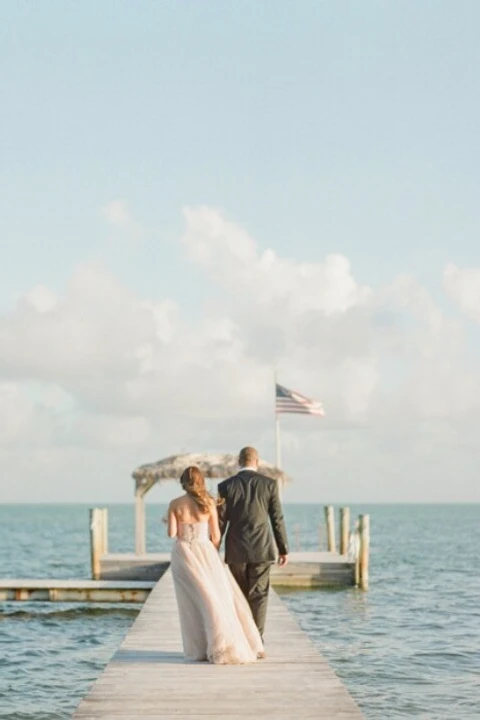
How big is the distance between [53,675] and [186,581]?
6.87 meters

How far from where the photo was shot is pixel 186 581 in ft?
33.8

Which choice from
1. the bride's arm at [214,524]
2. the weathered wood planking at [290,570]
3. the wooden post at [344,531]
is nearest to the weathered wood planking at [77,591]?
the weathered wood planking at [290,570]

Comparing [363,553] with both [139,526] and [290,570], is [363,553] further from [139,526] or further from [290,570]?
[139,526]

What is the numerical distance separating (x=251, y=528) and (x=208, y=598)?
936 millimetres

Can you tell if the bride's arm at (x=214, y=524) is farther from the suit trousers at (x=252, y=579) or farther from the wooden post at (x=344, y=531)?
the wooden post at (x=344, y=531)

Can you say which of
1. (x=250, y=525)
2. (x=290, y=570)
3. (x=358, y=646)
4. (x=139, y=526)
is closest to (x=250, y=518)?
(x=250, y=525)

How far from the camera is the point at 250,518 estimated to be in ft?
35.3

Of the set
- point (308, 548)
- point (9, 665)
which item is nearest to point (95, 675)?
Answer: point (9, 665)

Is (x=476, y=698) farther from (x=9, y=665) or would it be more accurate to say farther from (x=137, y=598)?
(x=137, y=598)

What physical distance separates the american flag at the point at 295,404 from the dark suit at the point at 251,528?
1912cm

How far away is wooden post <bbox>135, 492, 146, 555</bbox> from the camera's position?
28681mm

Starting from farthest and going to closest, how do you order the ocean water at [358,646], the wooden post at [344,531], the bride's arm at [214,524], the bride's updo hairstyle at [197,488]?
the wooden post at [344,531], the ocean water at [358,646], the bride's arm at [214,524], the bride's updo hairstyle at [197,488]

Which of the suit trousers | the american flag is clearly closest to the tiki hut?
the american flag

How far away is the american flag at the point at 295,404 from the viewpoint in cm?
3003
